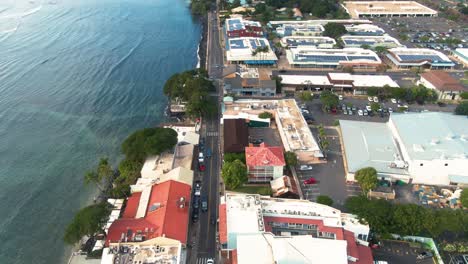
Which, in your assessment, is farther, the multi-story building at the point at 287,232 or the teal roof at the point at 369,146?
the teal roof at the point at 369,146

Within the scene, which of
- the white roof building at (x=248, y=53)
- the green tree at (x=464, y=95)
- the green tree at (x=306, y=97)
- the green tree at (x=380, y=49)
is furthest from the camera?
the green tree at (x=380, y=49)

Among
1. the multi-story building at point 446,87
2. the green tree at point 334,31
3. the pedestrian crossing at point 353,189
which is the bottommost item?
the pedestrian crossing at point 353,189

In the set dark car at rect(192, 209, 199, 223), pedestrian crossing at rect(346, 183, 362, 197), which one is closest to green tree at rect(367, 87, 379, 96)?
pedestrian crossing at rect(346, 183, 362, 197)

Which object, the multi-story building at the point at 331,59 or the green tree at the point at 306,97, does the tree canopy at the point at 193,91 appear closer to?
the green tree at the point at 306,97

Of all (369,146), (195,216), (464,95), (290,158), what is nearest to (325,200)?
(290,158)

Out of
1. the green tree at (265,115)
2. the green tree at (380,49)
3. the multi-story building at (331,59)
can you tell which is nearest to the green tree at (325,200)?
the green tree at (265,115)

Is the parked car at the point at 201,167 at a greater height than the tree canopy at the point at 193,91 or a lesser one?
lesser

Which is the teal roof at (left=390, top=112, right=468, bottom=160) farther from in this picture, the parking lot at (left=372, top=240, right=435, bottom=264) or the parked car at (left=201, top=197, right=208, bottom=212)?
the parked car at (left=201, top=197, right=208, bottom=212)
